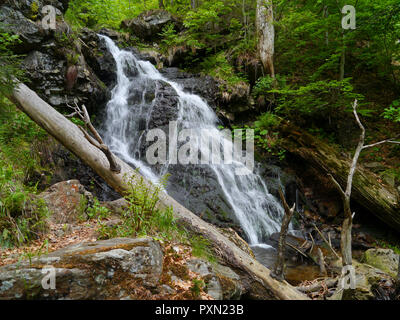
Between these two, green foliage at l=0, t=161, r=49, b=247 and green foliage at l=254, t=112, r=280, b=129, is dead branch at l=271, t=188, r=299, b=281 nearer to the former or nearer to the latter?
green foliage at l=0, t=161, r=49, b=247

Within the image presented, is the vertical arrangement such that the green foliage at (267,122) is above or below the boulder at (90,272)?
above

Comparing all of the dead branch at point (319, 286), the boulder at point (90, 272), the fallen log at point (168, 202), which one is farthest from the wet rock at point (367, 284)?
the boulder at point (90, 272)

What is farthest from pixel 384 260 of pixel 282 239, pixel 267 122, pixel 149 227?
pixel 267 122

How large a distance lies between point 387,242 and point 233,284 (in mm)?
6792

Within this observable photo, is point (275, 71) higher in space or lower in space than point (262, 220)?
higher

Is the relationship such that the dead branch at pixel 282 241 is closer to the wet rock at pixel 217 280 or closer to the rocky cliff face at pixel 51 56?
the wet rock at pixel 217 280

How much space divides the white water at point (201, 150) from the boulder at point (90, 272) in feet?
15.2

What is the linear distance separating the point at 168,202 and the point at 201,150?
14.5 feet

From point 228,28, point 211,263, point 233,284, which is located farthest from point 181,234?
Result: point 228,28

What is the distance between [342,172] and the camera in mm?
7195

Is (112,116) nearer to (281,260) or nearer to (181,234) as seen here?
(181,234)

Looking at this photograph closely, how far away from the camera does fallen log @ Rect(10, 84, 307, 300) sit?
9.71ft

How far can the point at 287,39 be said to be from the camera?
11.3 meters

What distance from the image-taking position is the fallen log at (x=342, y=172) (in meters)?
6.53
